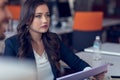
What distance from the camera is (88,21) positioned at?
557cm

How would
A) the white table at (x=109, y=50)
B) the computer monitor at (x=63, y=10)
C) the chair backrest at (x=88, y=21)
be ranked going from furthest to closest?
the computer monitor at (x=63, y=10), the chair backrest at (x=88, y=21), the white table at (x=109, y=50)

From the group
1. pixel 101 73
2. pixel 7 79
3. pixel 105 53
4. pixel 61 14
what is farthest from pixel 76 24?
pixel 7 79

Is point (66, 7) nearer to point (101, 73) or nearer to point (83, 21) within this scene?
point (83, 21)

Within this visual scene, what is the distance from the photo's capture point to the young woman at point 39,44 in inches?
84.4

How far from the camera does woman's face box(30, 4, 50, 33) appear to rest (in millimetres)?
2164

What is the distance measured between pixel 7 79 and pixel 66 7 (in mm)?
6375

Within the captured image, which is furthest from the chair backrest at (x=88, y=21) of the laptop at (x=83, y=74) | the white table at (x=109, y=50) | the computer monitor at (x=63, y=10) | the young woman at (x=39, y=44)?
the laptop at (x=83, y=74)

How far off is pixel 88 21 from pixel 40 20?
3483 mm

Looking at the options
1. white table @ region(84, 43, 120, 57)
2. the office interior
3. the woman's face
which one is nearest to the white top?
the woman's face

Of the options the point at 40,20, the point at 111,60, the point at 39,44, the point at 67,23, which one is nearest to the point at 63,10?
the point at 67,23

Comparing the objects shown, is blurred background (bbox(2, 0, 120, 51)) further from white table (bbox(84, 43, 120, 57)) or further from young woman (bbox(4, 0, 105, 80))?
young woman (bbox(4, 0, 105, 80))

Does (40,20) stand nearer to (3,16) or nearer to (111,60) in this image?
(111,60)

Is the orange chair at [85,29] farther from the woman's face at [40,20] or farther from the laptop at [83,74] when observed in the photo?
the laptop at [83,74]

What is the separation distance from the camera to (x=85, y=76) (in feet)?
4.74
